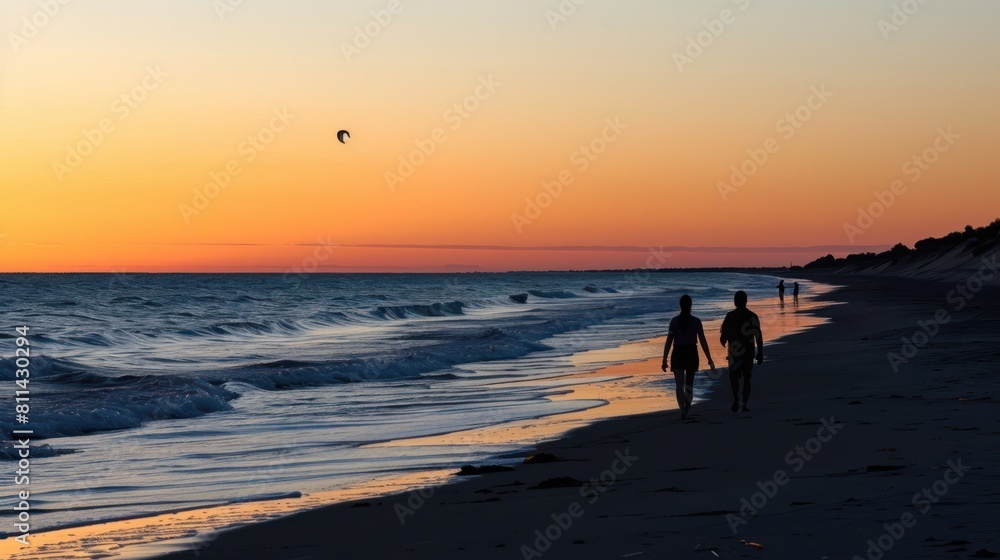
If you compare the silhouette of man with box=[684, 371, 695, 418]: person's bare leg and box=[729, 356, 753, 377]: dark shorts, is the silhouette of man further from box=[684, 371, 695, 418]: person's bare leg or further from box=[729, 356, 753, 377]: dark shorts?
box=[684, 371, 695, 418]: person's bare leg

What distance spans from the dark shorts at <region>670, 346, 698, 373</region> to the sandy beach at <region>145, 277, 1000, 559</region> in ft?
2.36

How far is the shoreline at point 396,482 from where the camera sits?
24.2 ft

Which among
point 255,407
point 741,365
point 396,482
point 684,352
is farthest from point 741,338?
point 255,407

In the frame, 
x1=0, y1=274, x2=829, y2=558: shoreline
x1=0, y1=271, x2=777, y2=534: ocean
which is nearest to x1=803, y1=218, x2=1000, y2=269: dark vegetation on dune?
x1=0, y1=271, x2=777, y2=534: ocean

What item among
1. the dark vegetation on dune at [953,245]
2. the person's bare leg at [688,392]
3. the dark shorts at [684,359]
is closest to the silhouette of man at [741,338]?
the dark shorts at [684,359]

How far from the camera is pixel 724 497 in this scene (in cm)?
741

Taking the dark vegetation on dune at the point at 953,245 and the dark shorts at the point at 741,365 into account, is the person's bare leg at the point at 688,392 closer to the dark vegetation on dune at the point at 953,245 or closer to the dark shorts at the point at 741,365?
the dark shorts at the point at 741,365

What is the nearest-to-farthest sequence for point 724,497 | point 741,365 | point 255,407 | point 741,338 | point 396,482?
point 724,497, point 396,482, point 741,338, point 741,365, point 255,407

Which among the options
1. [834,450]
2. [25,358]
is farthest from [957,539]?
[25,358]

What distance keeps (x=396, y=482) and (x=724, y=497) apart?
3.60m

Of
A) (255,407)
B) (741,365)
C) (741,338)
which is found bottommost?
(255,407)

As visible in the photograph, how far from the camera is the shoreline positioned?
7.39 metres

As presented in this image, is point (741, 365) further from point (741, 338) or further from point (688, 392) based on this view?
point (688, 392)

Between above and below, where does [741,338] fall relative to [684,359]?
above
